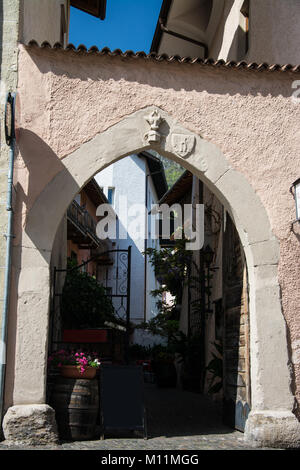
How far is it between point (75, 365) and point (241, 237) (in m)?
2.50

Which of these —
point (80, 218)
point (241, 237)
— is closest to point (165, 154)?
point (241, 237)

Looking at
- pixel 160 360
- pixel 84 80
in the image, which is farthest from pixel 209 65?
pixel 160 360

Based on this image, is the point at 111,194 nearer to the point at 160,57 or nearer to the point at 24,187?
the point at 160,57

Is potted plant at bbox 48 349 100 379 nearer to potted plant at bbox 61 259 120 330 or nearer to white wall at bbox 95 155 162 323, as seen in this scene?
potted plant at bbox 61 259 120 330

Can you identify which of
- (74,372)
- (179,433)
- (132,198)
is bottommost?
(179,433)

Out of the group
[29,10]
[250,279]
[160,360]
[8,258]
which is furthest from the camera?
[160,360]

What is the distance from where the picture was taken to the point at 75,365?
679cm

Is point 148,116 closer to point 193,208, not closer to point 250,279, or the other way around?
point 250,279

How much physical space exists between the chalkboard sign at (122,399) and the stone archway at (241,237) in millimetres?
946

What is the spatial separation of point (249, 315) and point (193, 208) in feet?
26.5

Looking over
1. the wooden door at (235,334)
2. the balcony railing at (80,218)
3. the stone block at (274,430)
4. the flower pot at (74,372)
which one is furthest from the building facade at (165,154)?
the balcony railing at (80,218)

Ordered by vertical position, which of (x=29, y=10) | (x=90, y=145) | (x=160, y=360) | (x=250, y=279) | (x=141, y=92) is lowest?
(x=160, y=360)

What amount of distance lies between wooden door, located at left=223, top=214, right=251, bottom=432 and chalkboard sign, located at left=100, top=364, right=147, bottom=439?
4.23 feet

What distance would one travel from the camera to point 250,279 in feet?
22.3
